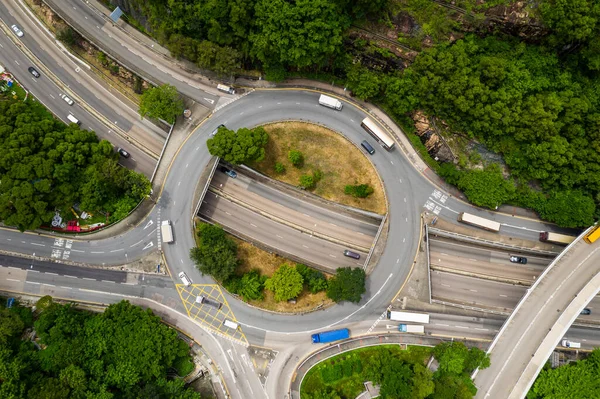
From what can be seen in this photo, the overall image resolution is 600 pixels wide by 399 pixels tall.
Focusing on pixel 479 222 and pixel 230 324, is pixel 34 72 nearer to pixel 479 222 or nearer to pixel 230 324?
pixel 230 324

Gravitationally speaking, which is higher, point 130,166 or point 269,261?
point 130,166

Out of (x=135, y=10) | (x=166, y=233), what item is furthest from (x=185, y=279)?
(x=135, y=10)

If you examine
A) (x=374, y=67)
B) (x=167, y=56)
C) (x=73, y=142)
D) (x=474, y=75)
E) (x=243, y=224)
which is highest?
(x=167, y=56)

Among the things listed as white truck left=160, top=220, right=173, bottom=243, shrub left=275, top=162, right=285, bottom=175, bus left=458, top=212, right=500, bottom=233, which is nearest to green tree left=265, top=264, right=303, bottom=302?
shrub left=275, top=162, right=285, bottom=175

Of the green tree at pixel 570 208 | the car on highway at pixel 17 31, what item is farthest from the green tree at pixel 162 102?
the green tree at pixel 570 208

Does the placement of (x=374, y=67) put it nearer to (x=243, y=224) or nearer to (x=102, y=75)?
(x=243, y=224)

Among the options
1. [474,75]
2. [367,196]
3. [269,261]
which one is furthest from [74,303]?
[474,75]

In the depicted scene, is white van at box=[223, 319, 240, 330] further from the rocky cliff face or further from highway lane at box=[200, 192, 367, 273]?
the rocky cliff face
